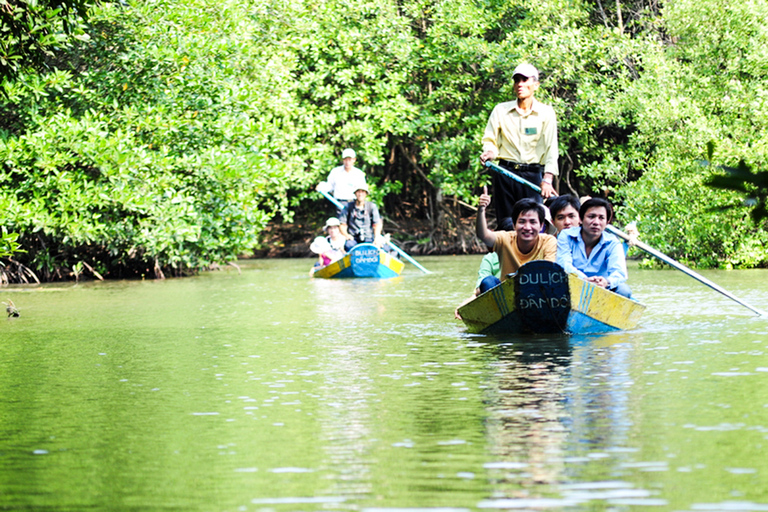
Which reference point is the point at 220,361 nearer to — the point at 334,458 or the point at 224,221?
the point at 334,458

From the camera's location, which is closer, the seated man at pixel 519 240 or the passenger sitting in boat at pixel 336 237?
the seated man at pixel 519 240

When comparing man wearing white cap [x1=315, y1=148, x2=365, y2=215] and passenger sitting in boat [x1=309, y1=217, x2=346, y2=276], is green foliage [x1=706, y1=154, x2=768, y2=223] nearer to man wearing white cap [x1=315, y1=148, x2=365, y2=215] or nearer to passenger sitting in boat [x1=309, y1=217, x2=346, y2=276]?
passenger sitting in boat [x1=309, y1=217, x2=346, y2=276]

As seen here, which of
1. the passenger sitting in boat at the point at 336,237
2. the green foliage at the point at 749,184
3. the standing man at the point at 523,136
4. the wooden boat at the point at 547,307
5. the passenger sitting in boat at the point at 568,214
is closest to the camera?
the green foliage at the point at 749,184

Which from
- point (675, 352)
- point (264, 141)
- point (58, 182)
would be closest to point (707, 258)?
point (264, 141)

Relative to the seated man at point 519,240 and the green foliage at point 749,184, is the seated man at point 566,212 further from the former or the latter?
the green foliage at point 749,184

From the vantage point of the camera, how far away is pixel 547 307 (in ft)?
30.4

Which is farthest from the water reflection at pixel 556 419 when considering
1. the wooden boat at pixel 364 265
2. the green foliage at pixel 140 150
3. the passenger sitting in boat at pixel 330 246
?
the passenger sitting in boat at pixel 330 246

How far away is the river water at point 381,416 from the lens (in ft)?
14.4

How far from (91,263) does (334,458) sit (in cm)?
1657

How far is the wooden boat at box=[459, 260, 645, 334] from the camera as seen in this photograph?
904 cm

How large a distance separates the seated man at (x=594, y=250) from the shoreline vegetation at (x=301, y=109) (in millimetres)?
4791

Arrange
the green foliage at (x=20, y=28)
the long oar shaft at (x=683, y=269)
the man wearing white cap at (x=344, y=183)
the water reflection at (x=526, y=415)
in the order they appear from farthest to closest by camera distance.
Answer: the man wearing white cap at (x=344, y=183) < the long oar shaft at (x=683, y=269) < the green foliage at (x=20, y=28) < the water reflection at (x=526, y=415)

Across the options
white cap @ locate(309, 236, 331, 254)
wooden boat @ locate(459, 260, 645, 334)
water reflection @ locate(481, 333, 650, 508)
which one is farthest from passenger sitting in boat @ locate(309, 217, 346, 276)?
water reflection @ locate(481, 333, 650, 508)

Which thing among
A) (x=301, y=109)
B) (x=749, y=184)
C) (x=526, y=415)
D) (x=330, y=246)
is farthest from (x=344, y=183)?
(x=749, y=184)
